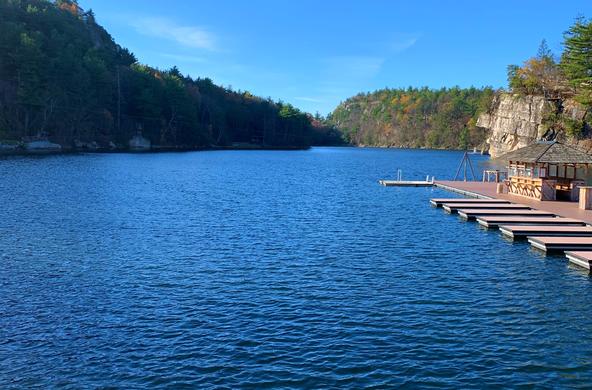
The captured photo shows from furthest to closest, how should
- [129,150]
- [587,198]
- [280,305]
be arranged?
[129,150], [587,198], [280,305]

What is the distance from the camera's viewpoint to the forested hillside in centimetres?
9194

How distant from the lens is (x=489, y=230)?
1134 inches

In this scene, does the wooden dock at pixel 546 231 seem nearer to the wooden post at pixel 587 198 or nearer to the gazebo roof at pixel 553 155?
the wooden post at pixel 587 198

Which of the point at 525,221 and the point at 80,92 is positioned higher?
the point at 80,92

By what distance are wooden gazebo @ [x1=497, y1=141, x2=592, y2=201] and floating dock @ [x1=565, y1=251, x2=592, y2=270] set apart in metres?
14.7

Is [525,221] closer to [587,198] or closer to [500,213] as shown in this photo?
[500,213]

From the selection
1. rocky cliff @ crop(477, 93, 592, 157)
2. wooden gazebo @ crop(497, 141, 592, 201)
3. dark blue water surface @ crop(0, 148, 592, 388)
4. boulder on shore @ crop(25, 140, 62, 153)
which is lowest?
dark blue water surface @ crop(0, 148, 592, 388)

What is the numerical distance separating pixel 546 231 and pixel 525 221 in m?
3.13

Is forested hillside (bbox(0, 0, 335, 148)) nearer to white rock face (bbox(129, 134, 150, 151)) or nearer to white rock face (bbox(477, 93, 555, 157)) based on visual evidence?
white rock face (bbox(129, 134, 150, 151))

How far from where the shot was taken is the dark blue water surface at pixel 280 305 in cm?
1138

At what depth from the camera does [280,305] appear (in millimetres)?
15625

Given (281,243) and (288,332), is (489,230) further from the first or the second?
(288,332)

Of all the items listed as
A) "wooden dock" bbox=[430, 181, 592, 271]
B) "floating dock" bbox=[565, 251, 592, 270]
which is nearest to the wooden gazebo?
"wooden dock" bbox=[430, 181, 592, 271]

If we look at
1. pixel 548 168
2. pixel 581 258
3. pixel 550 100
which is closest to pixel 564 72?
pixel 550 100
